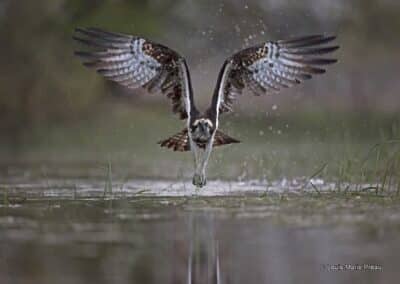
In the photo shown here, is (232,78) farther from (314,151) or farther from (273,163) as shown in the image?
(314,151)

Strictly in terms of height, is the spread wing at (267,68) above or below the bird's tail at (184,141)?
above

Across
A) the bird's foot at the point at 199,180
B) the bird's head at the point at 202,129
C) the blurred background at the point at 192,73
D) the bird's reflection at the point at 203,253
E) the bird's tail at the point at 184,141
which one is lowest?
the bird's reflection at the point at 203,253

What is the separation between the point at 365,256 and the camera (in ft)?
24.6

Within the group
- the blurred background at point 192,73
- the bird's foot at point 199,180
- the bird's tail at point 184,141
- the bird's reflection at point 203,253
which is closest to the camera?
the bird's reflection at point 203,253

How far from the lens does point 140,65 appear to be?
36.2 ft

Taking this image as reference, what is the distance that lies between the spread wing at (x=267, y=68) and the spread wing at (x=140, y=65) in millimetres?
291

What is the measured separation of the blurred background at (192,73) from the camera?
1700cm

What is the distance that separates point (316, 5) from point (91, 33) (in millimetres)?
8438

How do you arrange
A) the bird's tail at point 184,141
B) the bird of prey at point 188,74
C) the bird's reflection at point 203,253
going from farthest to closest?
the bird's tail at point 184,141 < the bird of prey at point 188,74 < the bird's reflection at point 203,253

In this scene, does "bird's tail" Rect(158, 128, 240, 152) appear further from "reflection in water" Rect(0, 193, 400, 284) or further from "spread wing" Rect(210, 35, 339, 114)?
"reflection in water" Rect(0, 193, 400, 284)

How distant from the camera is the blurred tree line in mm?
18500

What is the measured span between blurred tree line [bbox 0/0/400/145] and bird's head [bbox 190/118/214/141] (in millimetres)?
7058

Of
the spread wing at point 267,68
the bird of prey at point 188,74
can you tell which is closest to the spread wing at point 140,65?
the bird of prey at point 188,74

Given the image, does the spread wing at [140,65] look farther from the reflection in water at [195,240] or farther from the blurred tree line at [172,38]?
the blurred tree line at [172,38]
